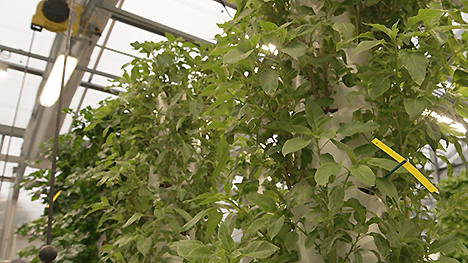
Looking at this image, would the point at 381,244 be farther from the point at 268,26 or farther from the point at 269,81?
the point at 268,26

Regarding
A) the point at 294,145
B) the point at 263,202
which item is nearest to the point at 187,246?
the point at 263,202

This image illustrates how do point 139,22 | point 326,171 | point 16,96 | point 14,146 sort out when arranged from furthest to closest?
point 14,146, point 16,96, point 139,22, point 326,171

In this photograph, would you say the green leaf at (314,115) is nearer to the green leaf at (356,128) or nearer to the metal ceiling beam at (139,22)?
the green leaf at (356,128)

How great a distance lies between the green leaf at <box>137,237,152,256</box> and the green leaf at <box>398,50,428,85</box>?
1315mm

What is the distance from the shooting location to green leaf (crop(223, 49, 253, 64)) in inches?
35.5

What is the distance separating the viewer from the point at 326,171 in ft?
2.58

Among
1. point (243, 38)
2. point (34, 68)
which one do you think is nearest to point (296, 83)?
point (243, 38)

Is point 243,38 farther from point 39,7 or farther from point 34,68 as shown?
point 34,68

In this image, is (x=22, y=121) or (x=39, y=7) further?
(x=22, y=121)

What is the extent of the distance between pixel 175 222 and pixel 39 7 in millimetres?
2177

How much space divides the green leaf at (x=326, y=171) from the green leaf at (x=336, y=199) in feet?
0.23

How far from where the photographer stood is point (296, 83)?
1155 mm

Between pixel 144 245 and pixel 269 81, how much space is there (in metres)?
1.14

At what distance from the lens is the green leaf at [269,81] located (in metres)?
0.91
